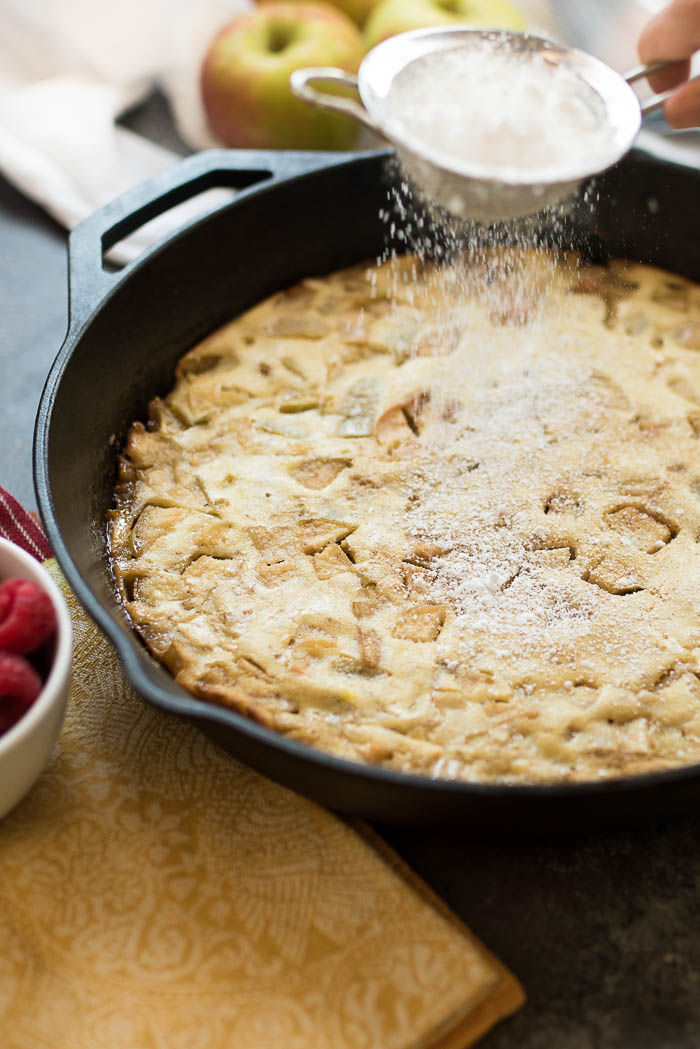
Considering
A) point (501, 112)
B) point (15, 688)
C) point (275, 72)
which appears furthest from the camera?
point (275, 72)

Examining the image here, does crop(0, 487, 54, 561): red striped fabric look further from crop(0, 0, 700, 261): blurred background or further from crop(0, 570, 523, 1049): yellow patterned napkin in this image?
crop(0, 0, 700, 261): blurred background

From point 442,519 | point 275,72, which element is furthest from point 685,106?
point 275,72

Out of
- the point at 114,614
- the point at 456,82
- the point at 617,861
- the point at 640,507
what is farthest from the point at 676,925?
the point at 456,82

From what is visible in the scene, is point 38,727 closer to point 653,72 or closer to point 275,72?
point 653,72

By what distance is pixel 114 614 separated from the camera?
1.35m

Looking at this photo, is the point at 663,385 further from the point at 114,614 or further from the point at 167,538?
the point at 114,614

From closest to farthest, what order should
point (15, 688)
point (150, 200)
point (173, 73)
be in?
point (15, 688), point (150, 200), point (173, 73)

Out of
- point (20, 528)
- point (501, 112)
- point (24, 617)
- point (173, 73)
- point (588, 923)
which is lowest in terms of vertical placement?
point (588, 923)

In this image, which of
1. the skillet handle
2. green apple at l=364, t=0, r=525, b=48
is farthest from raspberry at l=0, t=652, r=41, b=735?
green apple at l=364, t=0, r=525, b=48

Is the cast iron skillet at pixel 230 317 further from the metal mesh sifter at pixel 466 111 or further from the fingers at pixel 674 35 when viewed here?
the metal mesh sifter at pixel 466 111

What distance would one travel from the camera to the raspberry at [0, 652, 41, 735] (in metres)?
1.10

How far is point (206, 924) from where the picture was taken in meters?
1.12

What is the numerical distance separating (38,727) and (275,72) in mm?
1587

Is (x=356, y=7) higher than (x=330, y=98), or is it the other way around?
(x=330, y=98)
